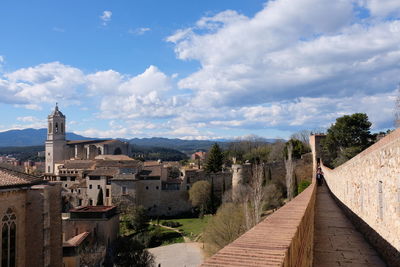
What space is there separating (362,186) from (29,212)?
14.8 m

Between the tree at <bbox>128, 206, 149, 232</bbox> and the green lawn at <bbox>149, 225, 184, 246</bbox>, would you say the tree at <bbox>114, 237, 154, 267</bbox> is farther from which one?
the tree at <bbox>128, 206, 149, 232</bbox>

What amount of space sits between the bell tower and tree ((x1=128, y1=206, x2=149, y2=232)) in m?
40.6

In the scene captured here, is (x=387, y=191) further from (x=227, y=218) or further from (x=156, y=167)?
(x=156, y=167)

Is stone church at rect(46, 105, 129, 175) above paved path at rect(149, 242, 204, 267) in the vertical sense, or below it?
above

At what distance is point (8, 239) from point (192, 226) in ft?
89.7

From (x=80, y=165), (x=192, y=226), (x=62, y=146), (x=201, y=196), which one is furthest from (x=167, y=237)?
(x=62, y=146)

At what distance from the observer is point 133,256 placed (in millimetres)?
25469

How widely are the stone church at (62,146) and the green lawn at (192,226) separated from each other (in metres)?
40.3

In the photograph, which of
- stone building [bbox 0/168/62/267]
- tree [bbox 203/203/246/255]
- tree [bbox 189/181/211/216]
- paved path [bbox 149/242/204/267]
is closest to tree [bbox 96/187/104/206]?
tree [bbox 189/181/211/216]

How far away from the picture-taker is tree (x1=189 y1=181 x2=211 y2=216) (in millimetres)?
46688

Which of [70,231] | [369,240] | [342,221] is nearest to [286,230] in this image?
[369,240]

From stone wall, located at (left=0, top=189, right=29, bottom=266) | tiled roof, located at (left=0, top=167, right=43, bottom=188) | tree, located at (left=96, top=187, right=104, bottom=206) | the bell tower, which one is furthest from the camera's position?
the bell tower

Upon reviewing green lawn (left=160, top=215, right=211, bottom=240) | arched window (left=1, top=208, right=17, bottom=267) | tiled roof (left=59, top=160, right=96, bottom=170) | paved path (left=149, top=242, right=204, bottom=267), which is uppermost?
tiled roof (left=59, top=160, right=96, bottom=170)

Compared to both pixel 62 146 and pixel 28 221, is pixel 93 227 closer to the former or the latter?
pixel 28 221
